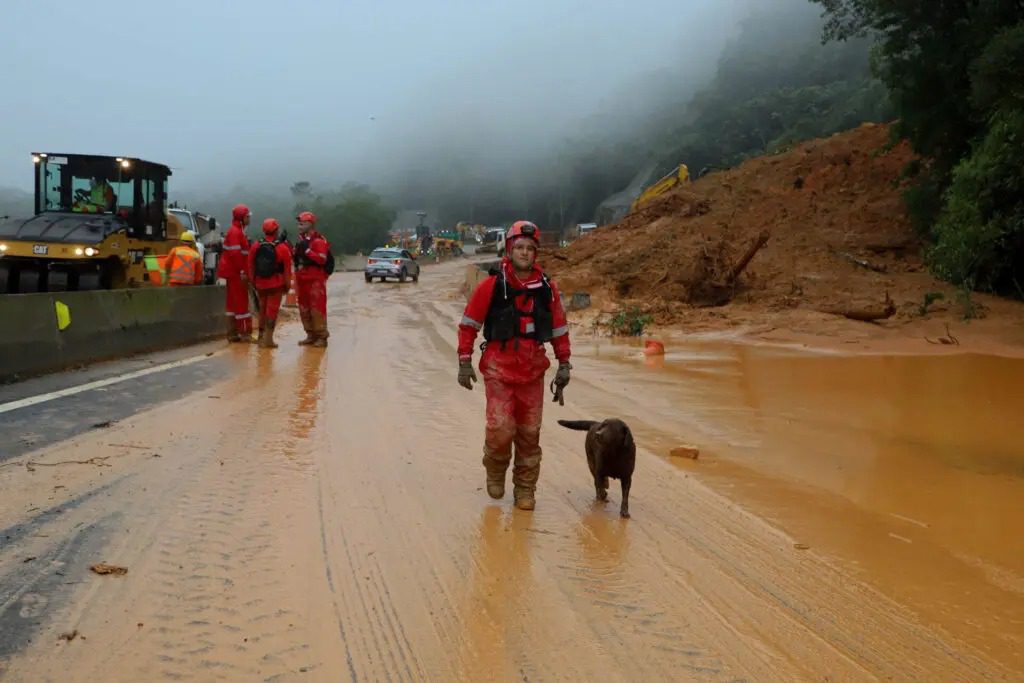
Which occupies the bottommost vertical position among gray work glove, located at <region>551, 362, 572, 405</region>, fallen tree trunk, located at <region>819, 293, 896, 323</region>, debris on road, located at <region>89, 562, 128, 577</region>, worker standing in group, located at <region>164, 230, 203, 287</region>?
debris on road, located at <region>89, 562, 128, 577</region>

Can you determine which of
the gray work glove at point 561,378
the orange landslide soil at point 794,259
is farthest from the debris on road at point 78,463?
the orange landslide soil at point 794,259

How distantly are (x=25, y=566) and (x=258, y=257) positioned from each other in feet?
33.6

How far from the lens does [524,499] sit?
6152 millimetres

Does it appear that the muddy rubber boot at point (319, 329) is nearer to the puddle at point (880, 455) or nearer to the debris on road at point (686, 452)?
the puddle at point (880, 455)

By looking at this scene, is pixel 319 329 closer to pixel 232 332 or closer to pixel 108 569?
pixel 232 332

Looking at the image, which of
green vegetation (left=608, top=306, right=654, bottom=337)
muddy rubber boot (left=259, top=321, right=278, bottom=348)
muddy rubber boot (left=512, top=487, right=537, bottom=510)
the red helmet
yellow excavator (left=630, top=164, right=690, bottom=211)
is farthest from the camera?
yellow excavator (left=630, top=164, right=690, bottom=211)

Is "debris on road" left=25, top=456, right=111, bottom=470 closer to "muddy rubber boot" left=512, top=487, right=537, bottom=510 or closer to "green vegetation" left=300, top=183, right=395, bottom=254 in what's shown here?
"muddy rubber boot" left=512, top=487, right=537, bottom=510

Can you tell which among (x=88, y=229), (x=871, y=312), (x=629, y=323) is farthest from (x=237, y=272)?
(x=871, y=312)

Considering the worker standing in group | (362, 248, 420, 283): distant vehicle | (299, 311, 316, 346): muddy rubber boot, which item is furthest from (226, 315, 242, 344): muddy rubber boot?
(362, 248, 420, 283): distant vehicle

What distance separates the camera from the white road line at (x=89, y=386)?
9.04 meters

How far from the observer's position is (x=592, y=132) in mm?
116625

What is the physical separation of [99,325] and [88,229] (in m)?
4.59

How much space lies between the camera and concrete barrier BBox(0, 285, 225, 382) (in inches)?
424

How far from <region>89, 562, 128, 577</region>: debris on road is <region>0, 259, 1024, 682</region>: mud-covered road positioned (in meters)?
0.05
